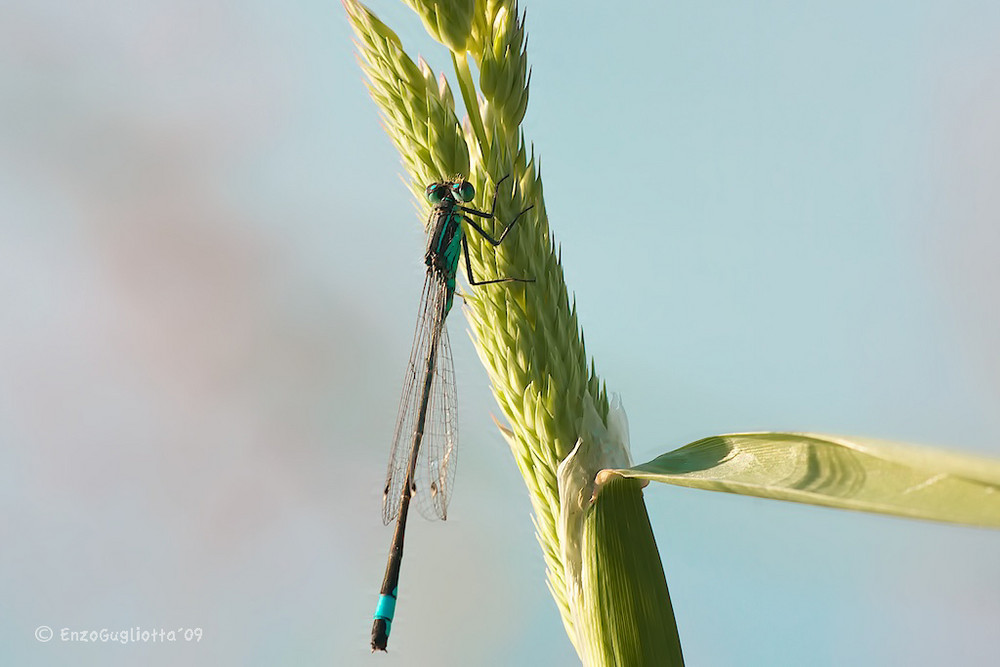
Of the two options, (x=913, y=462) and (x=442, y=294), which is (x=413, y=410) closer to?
(x=442, y=294)

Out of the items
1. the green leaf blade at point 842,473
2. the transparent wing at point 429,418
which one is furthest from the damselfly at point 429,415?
the green leaf blade at point 842,473

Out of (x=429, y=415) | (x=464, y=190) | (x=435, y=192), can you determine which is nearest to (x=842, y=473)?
(x=464, y=190)

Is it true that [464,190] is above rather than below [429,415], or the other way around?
above

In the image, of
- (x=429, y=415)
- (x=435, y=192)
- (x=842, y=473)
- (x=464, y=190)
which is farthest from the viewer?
(x=429, y=415)

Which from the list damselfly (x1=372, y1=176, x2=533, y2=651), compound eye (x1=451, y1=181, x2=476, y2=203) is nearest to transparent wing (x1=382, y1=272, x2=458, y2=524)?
damselfly (x1=372, y1=176, x2=533, y2=651)

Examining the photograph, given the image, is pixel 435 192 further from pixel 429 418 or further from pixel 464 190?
pixel 429 418

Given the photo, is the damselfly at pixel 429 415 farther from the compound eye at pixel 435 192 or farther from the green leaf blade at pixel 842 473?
the green leaf blade at pixel 842 473

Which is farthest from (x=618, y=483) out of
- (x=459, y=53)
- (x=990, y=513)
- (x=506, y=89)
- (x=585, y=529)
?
(x=459, y=53)
